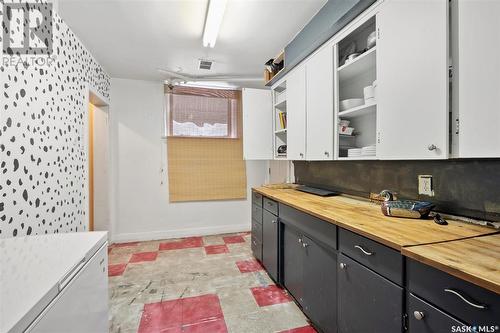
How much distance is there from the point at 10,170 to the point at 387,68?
239cm

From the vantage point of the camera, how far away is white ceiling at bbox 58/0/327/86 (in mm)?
1960

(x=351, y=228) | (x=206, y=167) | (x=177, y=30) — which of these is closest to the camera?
(x=351, y=228)

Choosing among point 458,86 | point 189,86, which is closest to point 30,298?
point 458,86

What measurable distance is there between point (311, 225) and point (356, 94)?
1.27m

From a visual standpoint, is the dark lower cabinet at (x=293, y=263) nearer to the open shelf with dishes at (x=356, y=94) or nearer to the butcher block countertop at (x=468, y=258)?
the open shelf with dishes at (x=356, y=94)

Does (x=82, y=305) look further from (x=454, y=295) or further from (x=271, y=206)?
(x=271, y=206)

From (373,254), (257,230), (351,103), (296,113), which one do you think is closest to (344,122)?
(351,103)

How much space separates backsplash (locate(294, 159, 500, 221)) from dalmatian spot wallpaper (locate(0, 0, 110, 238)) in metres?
2.53

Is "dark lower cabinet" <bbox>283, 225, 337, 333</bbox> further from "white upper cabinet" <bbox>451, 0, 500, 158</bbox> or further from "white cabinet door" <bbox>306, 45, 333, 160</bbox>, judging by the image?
"white upper cabinet" <bbox>451, 0, 500, 158</bbox>

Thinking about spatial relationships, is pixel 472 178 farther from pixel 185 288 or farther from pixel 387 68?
pixel 185 288

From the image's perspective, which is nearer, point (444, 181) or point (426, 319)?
point (426, 319)

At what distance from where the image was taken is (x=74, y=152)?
231 cm

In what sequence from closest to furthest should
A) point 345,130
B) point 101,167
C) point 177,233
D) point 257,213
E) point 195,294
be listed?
point 345,130 → point 195,294 → point 257,213 → point 101,167 → point 177,233

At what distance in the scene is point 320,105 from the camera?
2080 millimetres
